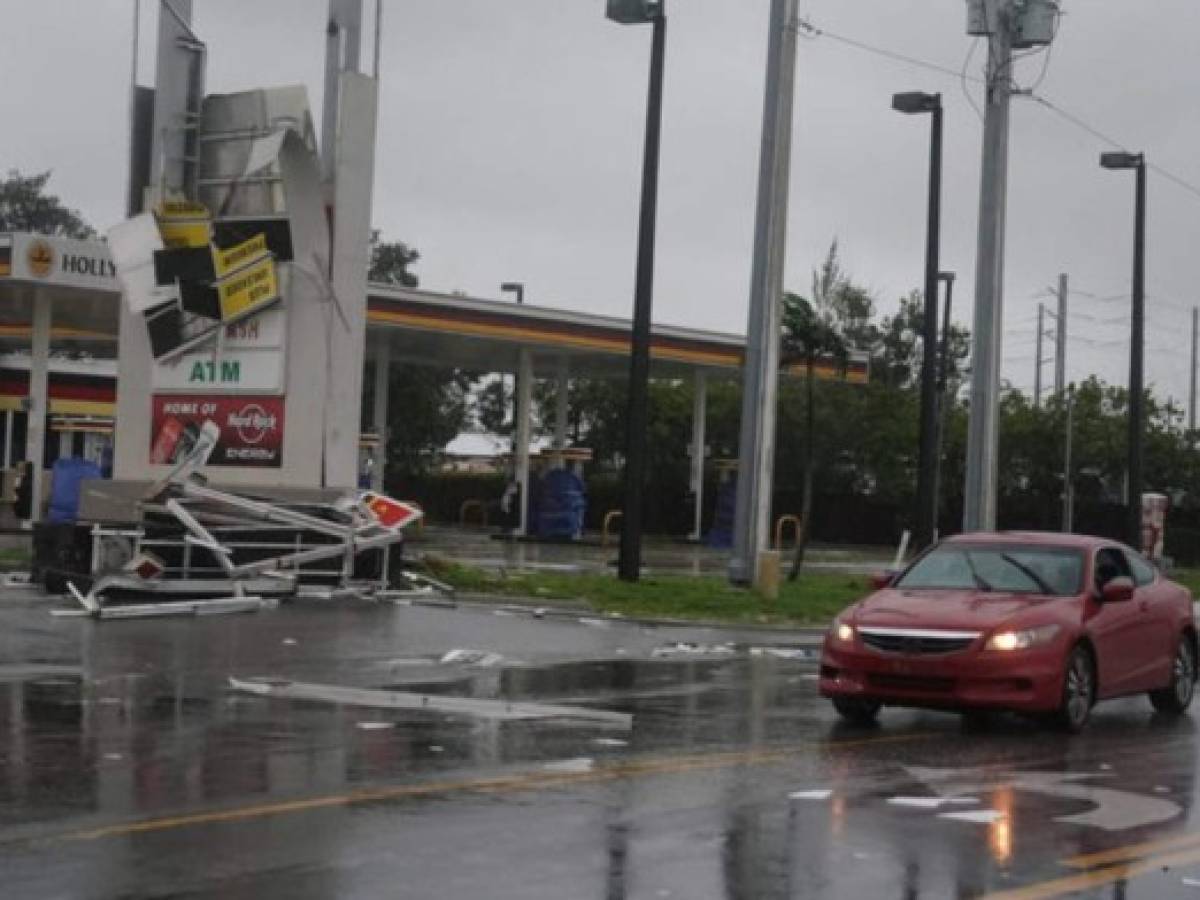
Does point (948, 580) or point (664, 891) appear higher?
point (948, 580)

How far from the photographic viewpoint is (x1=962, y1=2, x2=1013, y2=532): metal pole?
96.5 feet

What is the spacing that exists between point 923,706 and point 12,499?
31672 mm

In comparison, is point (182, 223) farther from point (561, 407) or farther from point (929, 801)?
point (561, 407)

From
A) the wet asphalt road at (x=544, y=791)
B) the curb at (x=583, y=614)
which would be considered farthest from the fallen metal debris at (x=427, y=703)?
the curb at (x=583, y=614)

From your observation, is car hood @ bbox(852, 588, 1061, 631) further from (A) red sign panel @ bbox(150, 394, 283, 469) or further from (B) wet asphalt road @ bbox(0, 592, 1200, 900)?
(A) red sign panel @ bbox(150, 394, 283, 469)

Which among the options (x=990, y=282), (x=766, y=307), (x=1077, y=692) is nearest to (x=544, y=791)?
(x=1077, y=692)

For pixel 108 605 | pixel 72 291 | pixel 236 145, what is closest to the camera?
pixel 108 605

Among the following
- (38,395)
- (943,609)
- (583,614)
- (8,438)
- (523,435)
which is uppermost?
(523,435)

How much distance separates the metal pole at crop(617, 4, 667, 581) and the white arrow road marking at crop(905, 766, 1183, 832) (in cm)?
1510

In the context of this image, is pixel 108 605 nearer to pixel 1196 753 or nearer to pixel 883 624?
pixel 883 624

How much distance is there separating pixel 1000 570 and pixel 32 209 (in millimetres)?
80523

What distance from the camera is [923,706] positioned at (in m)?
13.5

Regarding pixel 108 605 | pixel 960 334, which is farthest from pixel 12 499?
pixel 960 334

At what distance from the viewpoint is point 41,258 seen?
34031mm
